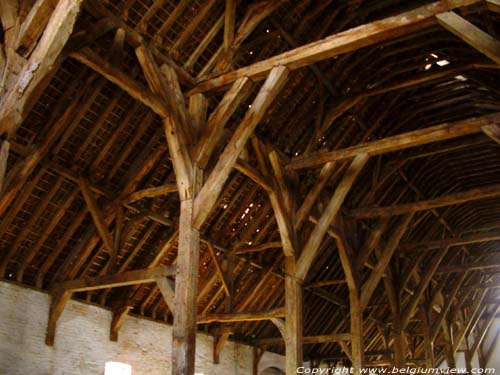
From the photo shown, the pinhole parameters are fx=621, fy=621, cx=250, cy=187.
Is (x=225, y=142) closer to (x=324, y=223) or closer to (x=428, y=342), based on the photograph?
(x=324, y=223)

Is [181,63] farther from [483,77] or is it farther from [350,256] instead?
[483,77]

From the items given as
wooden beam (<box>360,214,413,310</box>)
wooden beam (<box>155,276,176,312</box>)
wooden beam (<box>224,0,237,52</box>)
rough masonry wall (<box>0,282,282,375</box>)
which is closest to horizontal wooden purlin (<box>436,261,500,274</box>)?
wooden beam (<box>360,214,413,310</box>)

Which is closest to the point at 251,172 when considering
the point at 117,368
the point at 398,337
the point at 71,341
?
the point at 71,341

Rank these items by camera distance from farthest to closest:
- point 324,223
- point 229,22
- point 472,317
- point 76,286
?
point 472,317 → point 76,286 → point 324,223 → point 229,22

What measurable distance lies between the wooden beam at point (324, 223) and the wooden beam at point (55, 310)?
4390 mm

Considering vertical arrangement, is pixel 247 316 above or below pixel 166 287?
above

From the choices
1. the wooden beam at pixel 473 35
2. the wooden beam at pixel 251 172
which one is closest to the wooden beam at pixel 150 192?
the wooden beam at pixel 251 172

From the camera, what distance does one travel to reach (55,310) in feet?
38.0

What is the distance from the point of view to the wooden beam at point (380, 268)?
1302cm

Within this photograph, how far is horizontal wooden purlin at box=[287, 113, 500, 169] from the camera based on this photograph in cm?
962

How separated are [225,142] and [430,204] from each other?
523cm

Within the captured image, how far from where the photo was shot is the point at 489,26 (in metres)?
10.4

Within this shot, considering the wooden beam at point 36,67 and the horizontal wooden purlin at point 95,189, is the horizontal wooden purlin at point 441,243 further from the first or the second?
the wooden beam at point 36,67

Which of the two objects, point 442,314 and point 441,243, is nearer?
point 441,243
